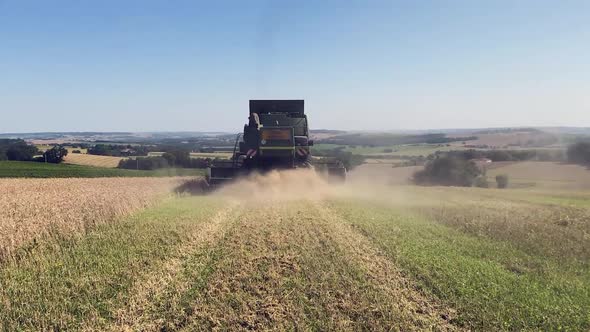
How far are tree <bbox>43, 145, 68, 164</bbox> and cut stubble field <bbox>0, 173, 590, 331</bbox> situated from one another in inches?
1554

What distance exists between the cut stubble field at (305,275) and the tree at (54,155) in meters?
39.5

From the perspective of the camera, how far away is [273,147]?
61.8ft

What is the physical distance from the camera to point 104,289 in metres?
6.34

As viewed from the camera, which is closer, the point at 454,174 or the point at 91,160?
the point at 454,174

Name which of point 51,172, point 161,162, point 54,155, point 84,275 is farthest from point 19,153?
point 84,275

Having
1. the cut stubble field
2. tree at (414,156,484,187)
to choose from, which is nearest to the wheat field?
the cut stubble field

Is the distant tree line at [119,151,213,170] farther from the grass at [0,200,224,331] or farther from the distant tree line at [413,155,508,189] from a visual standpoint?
the grass at [0,200,224,331]

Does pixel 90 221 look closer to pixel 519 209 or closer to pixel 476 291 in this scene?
pixel 476 291

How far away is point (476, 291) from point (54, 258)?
7.10m

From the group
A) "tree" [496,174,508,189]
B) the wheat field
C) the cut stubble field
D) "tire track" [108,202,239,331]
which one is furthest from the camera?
"tree" [496,174,508,189]

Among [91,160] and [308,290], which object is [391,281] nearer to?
[308,290]

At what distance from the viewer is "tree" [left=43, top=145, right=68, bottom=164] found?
45.7m

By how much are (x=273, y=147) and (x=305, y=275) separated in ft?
40.0

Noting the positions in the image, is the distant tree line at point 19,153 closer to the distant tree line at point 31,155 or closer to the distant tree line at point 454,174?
the distant tree line at point 31,155
